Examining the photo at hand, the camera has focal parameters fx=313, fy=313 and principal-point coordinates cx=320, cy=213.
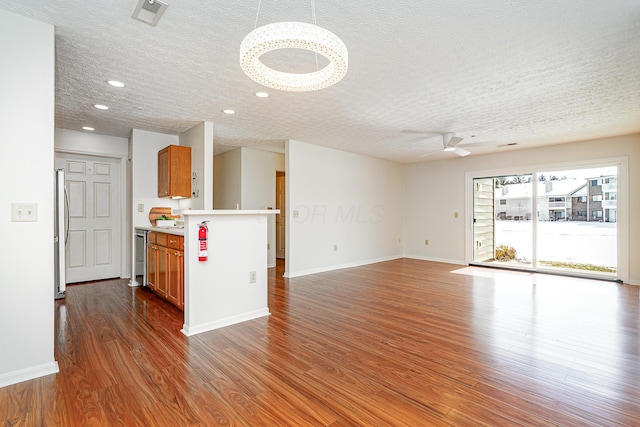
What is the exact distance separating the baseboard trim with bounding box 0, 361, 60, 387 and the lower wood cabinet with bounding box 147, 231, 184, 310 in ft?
4.21

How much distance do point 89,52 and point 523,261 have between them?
735cm

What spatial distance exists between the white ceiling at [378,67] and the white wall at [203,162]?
0.18 meters

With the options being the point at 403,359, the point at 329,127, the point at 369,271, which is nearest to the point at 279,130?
the point at 329,127

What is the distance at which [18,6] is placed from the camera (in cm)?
199

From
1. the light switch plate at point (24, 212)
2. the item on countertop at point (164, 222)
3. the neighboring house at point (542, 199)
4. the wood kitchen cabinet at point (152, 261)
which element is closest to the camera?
the light switch plate at point (24, 212)

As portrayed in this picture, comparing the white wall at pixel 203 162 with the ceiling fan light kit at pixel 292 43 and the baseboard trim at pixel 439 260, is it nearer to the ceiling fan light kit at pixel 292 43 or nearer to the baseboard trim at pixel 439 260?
the ceiling fan light kit at pixel 292 43

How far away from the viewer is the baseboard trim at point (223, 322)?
113 inches

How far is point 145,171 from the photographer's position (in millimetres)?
4879

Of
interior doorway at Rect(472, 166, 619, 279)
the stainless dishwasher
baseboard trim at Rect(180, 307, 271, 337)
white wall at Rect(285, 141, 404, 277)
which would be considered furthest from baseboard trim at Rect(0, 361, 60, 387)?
interior doorway at Rect(472, 166, 619, 279)

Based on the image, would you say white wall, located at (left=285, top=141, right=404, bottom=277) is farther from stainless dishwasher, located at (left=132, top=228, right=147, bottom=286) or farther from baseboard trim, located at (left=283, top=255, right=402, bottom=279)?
stainless dishwasher, located at (left=132, top=228, right=147, bottom=286)

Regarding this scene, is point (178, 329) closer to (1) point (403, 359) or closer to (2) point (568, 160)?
(1) point (403, 359)

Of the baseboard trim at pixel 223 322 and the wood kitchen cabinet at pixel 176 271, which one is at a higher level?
the wood kitchen cabinet at pixel 176 271

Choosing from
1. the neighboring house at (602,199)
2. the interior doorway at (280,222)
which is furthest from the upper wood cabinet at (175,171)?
the neighboring house at (602,199)

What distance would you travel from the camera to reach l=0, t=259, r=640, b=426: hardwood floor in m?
1.74
